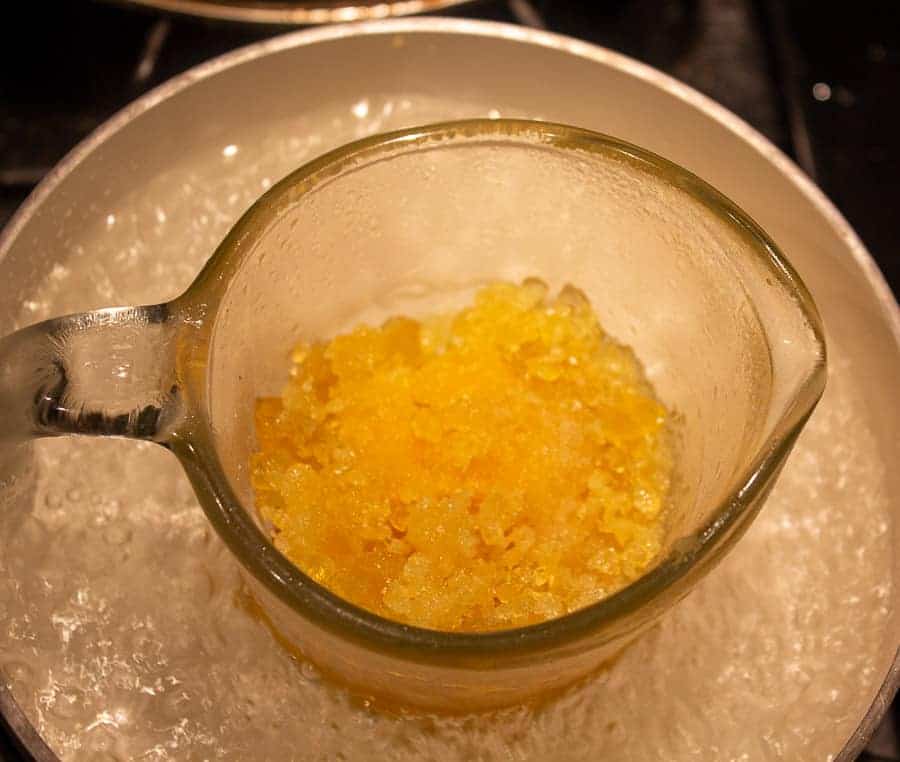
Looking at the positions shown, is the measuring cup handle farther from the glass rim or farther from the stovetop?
the stovetop

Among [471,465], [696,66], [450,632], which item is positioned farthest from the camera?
[696,66]

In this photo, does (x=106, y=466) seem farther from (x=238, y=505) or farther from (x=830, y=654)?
(x=830, y=654)

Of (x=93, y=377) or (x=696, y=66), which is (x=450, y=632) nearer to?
(x=93, y=377)

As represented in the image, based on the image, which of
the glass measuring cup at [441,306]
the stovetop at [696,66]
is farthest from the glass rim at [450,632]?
the stovetop at [696,66]

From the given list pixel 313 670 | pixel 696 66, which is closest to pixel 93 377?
pixel 313 670

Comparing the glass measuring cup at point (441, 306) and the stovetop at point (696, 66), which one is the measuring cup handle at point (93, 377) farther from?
the stovetop at point (696, 66)

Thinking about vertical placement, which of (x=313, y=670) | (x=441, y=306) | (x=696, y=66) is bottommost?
(x=313, y=670)

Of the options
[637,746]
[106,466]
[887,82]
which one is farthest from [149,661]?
[887,82]
